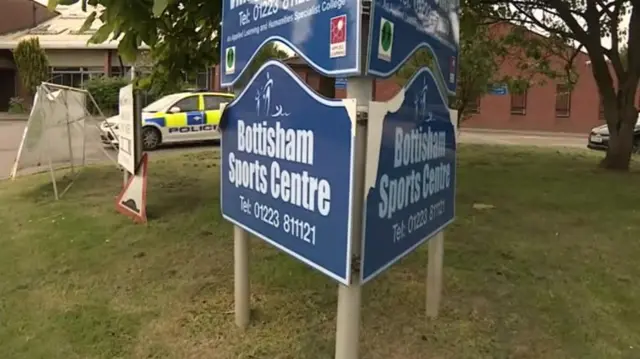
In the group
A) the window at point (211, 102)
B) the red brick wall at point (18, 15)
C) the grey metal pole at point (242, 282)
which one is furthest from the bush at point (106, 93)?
the grey metal pole at point (242, 282)

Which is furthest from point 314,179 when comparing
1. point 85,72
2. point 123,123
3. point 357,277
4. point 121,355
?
point 85,72

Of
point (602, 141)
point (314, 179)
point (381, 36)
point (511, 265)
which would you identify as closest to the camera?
point (381, 36)

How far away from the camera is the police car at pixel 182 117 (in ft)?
52.9

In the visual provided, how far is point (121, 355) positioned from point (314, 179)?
1.59 metres

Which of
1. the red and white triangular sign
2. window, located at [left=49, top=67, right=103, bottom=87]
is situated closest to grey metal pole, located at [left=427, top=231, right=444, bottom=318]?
the red and white triangular sign

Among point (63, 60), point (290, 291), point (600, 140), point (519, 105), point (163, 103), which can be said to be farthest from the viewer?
point (519, 105)

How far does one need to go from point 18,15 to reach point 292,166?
39989 millimetres

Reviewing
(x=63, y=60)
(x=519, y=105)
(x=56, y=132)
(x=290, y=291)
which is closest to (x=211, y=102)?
(x=56, y=132)

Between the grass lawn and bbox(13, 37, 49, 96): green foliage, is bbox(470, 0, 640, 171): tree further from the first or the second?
bbox(13, 37, 49, 96): green foliage

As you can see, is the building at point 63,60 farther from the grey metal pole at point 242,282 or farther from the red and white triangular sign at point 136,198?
the grey metal pole at point 242,282

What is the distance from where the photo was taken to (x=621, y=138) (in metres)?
11.1

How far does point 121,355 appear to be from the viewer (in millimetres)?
3346

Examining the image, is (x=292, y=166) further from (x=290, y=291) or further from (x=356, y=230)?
(x=290, y=291)

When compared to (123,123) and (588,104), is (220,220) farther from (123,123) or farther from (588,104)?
(588,104)
